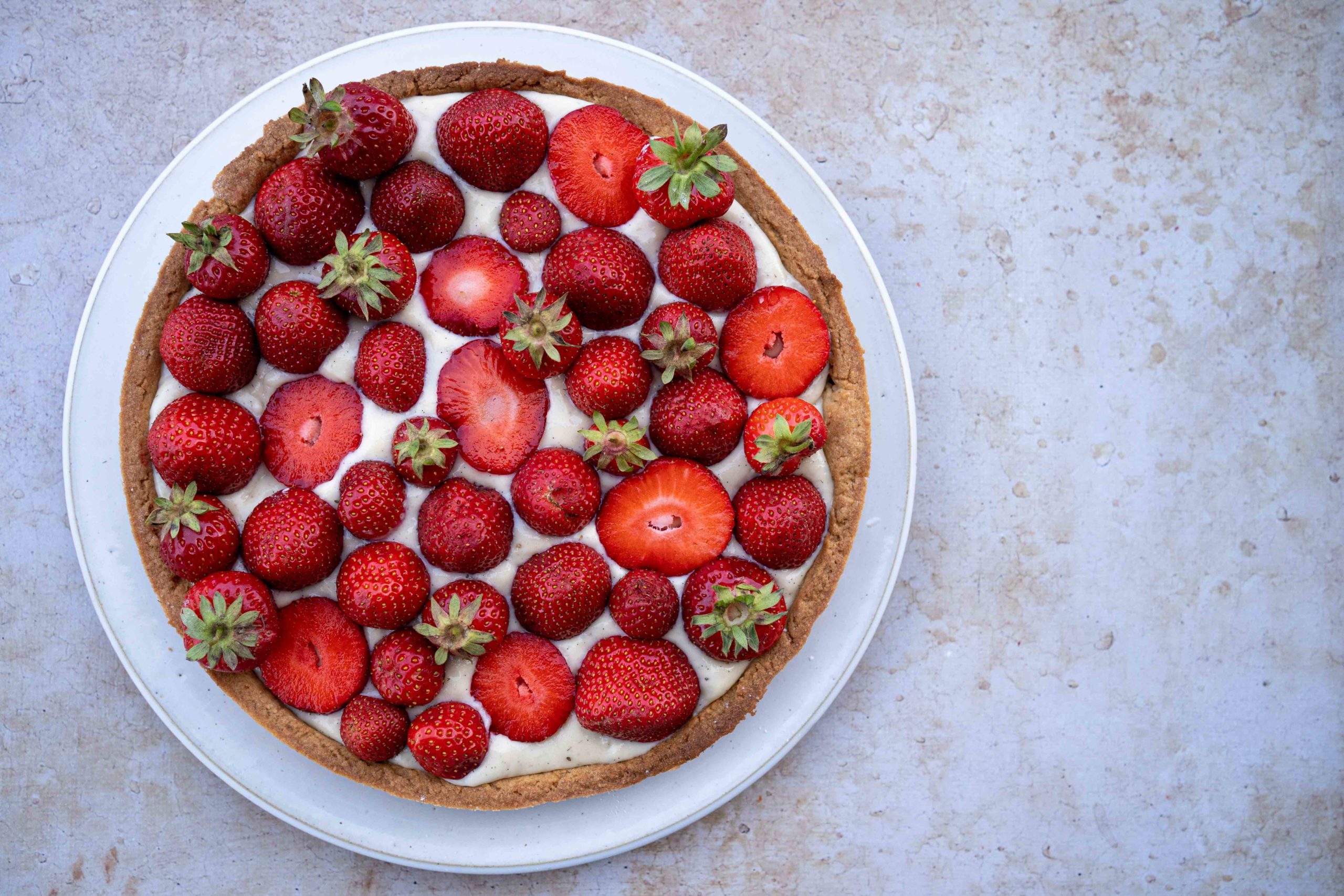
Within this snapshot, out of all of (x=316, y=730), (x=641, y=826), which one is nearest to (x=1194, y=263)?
(x=641, y=826)

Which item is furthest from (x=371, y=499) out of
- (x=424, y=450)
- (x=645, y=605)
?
(x=645, y=605)

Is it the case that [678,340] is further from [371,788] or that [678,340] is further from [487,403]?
[371,788]

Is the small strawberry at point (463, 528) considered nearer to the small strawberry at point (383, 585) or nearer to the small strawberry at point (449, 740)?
the small strawberry at point (383, 585)

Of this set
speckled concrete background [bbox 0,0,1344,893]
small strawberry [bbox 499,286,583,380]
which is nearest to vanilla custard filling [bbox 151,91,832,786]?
small strawberry [bbox 499,286,583,380]

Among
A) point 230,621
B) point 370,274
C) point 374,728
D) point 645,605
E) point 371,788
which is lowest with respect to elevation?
point 371,788

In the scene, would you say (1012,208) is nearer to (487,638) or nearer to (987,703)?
(987,703)

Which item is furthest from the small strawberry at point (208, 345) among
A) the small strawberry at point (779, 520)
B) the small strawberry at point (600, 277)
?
the small strawberry at point (779, 520)

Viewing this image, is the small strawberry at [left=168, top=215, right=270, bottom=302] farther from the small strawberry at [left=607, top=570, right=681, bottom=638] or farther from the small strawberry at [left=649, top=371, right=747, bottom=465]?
the small strawberry at [left=607, top=570, right=681, bottom=638]
